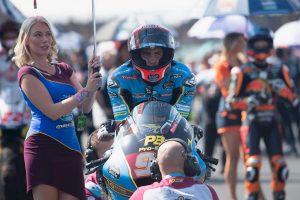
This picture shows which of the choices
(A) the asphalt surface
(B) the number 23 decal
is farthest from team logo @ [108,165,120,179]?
(A) the asphalt surface

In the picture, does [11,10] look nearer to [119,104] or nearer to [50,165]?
[119,104]

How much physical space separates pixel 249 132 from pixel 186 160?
6.73 meters

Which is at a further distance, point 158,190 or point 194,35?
point 194,35

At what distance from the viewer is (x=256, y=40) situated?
13.5m

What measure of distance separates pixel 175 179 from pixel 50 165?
5.83 ft

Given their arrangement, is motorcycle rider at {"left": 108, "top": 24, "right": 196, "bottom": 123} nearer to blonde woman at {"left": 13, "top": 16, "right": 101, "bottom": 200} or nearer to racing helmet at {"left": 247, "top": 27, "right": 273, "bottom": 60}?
blonde woman at {"left": 13, "top": 16, "right": 101, "bottom": 200}

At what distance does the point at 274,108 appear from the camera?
13.5 meters

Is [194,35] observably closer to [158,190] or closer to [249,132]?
[249,132]

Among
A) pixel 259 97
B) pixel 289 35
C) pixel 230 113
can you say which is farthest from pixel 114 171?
pixel 289 35

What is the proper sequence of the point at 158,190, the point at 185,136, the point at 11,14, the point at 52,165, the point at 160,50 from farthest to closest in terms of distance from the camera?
the point at 11,14 < the point at 160,50 < the point at 52,165 < the point at 185,136 < the point at 158,190

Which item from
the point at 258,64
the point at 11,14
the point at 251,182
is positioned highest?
the point at 11,14

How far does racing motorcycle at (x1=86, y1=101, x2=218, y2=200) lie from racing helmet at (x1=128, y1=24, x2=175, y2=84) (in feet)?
2.81

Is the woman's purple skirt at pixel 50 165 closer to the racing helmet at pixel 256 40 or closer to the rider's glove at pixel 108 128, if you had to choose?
the rider's glove at pixel 108 128

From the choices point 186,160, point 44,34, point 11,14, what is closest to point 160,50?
point 44,34
